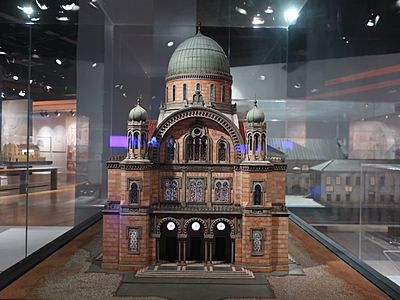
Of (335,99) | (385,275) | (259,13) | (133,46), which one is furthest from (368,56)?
(133,46)

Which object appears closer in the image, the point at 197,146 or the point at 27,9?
the point at 27,9

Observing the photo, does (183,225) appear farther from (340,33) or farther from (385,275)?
(340,33)

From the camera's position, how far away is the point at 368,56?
11695mm

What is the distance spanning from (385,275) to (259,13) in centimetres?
1139

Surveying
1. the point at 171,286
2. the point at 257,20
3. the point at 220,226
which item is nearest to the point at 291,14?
the point at 257,20

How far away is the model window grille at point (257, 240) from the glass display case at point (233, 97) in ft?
12.2

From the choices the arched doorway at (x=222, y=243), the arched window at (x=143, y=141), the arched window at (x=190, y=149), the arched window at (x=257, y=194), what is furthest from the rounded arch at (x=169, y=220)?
the arched window at (x=257, y=194)

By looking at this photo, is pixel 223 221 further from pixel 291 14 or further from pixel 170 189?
pixel 291 14

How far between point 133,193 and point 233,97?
25.5 ft

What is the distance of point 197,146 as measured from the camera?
46.6 feet

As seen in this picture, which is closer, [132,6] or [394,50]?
[394,50]

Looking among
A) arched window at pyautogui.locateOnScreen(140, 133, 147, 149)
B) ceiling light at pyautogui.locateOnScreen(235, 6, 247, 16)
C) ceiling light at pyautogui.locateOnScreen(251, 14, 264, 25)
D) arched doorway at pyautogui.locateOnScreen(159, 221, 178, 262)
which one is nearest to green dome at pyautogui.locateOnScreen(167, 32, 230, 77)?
ceiling light at pyautogui.locateOnScreen(235, 6, 247, 16)

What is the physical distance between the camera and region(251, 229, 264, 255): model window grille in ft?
43.1

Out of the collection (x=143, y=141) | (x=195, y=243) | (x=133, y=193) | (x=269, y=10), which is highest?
(x=269, y=10)
